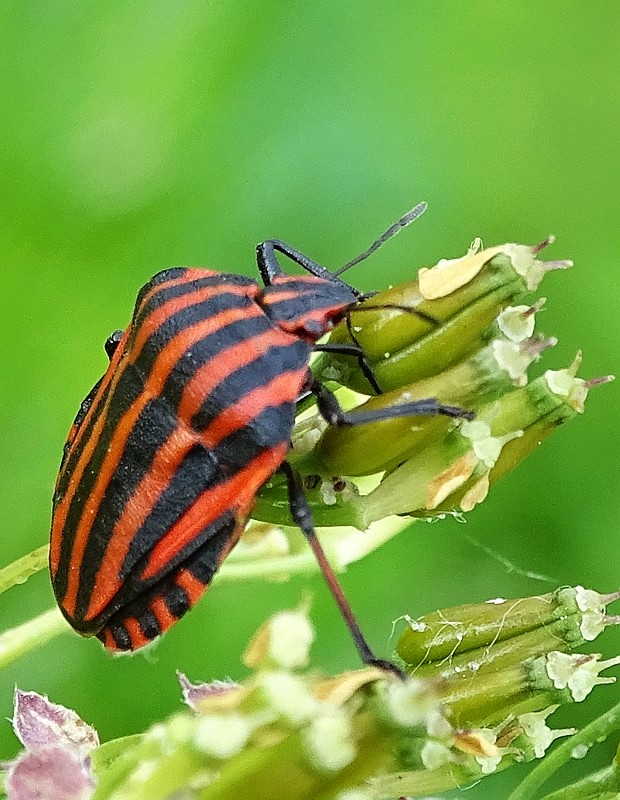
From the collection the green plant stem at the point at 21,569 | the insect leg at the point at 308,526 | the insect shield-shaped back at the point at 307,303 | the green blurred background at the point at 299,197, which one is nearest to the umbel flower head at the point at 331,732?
the insect leg at the point at 308,526

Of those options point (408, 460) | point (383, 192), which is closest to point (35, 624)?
point (408, 460)

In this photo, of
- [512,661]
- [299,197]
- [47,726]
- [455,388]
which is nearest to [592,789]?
[512,661]

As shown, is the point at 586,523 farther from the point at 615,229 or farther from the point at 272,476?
the point at 272,476

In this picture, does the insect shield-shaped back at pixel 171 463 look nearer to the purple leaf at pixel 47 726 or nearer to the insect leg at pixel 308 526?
the insect leg at pixel 308 526

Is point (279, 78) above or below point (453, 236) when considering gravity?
above

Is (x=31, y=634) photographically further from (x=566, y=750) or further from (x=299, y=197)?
(x=299, y=197)

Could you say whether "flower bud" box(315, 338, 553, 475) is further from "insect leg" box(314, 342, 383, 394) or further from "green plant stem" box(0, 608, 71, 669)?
"green plant stem" box(0, 608, 71, 669)
